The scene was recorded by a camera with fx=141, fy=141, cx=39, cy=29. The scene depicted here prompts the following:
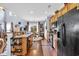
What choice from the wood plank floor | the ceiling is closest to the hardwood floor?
the wood plank floor

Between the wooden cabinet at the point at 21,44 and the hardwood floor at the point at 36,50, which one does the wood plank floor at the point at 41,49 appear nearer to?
the hardwood floor at the point at 36,50

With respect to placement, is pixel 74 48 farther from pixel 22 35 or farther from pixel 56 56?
pixel 22 35

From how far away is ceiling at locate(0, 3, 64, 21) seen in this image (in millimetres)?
2973

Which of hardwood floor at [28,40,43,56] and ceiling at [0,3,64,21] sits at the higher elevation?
ceiling at [0,3,64,21]

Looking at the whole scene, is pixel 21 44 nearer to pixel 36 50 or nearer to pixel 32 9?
pixel 36 50

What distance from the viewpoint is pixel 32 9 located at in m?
3.03

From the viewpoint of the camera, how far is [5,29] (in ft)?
9.87

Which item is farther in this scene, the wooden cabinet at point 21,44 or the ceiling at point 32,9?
the wooden cabinet at point 21,44

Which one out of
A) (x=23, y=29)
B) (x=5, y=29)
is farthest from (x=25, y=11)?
(x=5, y=29)

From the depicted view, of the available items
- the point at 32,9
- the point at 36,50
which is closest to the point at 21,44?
the point at 36,50

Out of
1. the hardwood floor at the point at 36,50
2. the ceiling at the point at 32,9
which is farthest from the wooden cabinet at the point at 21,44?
the ceiling at the point at 32,9

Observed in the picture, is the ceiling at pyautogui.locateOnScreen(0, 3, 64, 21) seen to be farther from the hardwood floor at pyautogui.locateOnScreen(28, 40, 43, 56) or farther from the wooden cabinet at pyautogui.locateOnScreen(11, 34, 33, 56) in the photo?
the hardwood floor at pyautogui.locateOnScreen(28, 40, 43, 56)

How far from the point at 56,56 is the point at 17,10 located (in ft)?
4.19

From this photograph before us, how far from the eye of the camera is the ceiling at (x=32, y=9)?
297 cm
